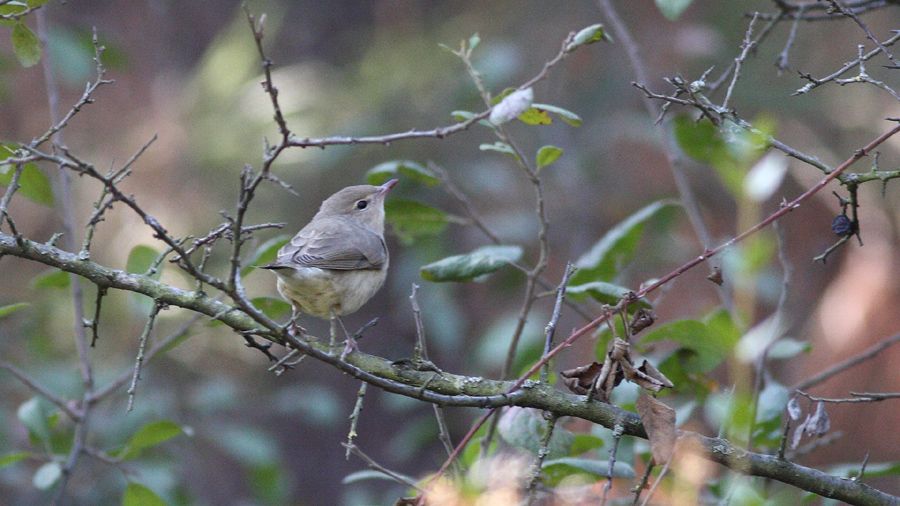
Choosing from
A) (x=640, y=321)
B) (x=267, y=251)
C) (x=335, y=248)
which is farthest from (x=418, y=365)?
(x=335, y=248)

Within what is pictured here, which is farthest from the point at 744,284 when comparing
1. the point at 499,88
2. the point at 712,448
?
the point at 499,88

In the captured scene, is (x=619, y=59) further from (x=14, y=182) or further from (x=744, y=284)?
(x=744, y=284)

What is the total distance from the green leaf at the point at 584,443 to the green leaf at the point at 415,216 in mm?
1174

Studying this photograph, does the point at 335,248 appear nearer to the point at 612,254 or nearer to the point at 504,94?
the point at 612,254

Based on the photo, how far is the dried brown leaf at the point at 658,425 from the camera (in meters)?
2.37

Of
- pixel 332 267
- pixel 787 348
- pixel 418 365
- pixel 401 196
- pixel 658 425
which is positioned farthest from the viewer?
pixel 401 196

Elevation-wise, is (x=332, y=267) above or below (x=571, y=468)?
above

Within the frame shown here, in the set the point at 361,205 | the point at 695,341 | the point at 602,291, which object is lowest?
the point at 695,341

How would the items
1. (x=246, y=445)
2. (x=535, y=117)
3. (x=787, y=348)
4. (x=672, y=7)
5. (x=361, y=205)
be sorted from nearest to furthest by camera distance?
(x=535, y=117) < (x=672, y=7) < (x=787, y=348) < (x=361, y=205) < (x=246, y=445)

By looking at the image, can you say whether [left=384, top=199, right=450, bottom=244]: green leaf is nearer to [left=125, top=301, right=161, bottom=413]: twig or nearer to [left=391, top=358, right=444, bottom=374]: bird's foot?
[left=391, top=358, right=444, bottom=374]: bird's foot

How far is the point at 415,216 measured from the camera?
4.12 metres

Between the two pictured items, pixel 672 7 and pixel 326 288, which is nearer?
pixel 672 7

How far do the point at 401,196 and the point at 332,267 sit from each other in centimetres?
179

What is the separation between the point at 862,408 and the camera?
7.12 meters
